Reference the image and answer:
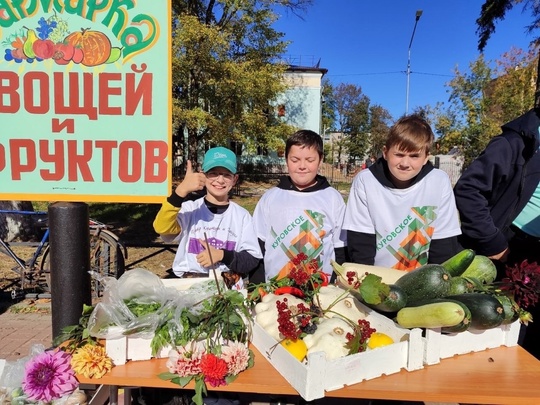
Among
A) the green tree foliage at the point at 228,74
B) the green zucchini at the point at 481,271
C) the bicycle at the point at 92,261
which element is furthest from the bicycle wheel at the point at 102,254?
the green tree foliage at the point at 228,74

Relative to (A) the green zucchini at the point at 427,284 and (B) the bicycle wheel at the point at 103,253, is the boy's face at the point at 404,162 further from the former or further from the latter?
(B) the bicycle wheel at the point at 103,253

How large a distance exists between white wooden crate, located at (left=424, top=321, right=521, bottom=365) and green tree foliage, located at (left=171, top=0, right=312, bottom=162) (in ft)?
48.3

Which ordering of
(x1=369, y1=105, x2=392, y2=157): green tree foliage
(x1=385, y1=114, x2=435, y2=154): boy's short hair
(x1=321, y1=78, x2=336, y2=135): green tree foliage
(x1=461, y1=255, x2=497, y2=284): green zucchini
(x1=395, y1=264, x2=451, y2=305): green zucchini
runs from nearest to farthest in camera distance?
Answer: (x1=395, y1=264, x2=451, y2=305): green zucchini < (x1=461, y1=255, x2=497, y2=284): green zucchini < (x1=385, y1=114, x2=435, y2=154): boy's short hair < (x1=369, y1=105, x2=392, y2=157): green tree foliage < (x1=321, y1=78, x2=336, y2=135): green tree foliage

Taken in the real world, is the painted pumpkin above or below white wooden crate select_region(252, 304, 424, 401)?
above

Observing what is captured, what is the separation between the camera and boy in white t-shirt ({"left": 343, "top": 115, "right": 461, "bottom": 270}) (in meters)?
2.37

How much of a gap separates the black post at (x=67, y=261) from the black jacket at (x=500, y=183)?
2.21 meters

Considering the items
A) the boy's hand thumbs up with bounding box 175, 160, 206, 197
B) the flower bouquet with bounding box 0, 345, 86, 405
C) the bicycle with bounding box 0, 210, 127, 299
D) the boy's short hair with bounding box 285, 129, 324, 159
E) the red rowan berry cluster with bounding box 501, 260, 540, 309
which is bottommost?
the bicycle with bounding box 0, 210, 127, 299

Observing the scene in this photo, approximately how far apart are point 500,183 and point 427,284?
40.8 inches

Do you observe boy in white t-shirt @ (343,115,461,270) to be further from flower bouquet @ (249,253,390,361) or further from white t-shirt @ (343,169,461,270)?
flower bouquet @ (249,253,390,361)

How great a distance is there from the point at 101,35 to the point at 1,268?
6.16 meters

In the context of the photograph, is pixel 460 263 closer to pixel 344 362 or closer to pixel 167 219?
pixel 344 362

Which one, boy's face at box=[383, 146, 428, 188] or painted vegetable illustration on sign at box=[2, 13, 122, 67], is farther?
boy's face at box=[383, 146, 428, 188]

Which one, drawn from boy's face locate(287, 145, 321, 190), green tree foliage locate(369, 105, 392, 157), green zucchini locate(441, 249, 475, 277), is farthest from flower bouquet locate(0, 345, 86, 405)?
green tree foliage locate(369, 105, 392, 157)

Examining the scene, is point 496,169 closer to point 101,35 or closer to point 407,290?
point 407,290
